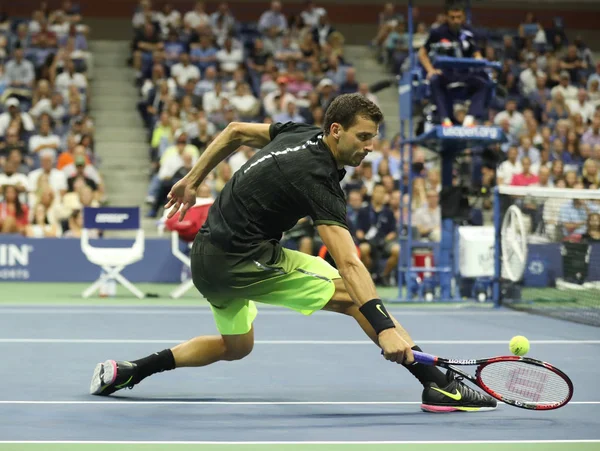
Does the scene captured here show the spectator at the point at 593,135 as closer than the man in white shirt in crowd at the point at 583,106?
Yes

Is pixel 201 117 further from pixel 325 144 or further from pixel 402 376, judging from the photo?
pixel 325 144

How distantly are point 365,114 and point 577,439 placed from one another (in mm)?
1809

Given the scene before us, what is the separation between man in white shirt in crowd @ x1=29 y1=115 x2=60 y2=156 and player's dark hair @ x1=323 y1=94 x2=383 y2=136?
1247cm

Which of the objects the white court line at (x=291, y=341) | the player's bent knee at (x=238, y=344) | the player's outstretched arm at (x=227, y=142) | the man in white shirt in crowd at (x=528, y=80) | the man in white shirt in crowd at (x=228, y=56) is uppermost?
the man in white shirt in crowd at (x=228, y=56)

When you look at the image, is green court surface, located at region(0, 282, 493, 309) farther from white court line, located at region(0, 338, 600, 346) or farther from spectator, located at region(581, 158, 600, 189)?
spectator, located at region(581, 158, 600, 189)

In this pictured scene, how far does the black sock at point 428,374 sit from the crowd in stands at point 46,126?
10304 mm

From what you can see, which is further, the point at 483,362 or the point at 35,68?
the point at 35,68

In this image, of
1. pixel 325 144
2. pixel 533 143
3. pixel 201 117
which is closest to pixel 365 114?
pixel 325 144

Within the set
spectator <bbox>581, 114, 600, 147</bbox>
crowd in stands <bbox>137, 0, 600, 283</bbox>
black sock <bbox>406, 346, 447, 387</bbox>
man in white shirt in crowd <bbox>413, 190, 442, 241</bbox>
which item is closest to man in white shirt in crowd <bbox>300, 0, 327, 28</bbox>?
crowd in stands <bbox>137, 0, 600, 283</bbox>

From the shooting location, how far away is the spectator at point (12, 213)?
15.4 m

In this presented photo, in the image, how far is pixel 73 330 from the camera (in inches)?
380

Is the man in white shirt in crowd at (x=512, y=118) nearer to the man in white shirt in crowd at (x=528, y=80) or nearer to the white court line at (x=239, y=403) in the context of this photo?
the man in white shirt in crowd at (x=528, y=80)
